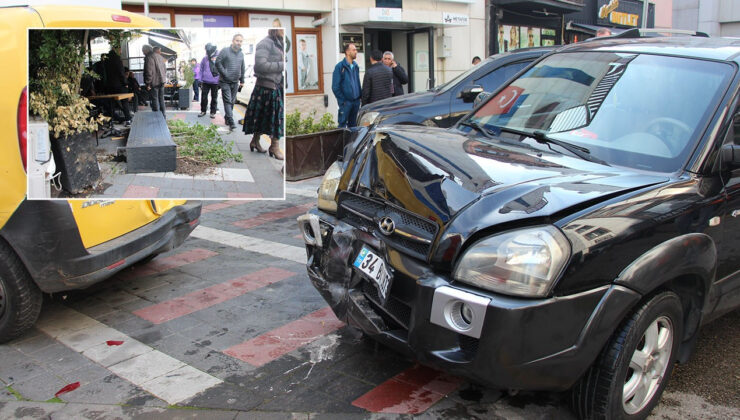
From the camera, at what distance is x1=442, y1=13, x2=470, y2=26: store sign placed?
17078 millimetres

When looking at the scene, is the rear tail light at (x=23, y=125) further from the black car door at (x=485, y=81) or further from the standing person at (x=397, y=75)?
the standing person at (x=397, y=75)

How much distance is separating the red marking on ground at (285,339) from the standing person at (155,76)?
1.57m

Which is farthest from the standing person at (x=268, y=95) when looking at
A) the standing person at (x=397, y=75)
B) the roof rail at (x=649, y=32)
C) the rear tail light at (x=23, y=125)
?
Answer: the standing person at (x=397, y=75)

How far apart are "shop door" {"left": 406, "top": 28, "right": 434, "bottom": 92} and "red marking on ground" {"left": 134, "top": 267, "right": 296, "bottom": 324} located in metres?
13.1

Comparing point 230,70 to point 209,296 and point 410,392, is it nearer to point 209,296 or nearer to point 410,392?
point 410,392

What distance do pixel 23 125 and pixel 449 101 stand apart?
567 cm

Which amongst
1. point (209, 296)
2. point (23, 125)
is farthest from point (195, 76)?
point (209, 296)

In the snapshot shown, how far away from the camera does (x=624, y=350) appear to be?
2.74 m

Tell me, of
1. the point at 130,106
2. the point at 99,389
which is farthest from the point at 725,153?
the point at 99,389

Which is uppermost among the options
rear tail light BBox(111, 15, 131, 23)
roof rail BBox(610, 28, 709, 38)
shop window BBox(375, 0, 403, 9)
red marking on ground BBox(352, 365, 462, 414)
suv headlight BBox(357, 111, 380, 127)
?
shop window BBox(375, 0, 403, 9)

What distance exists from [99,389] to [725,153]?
3.45 m

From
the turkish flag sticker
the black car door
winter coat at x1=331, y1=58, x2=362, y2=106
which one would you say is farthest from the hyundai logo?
winter coat at x1=331, y1=58, x2=362, y2=106

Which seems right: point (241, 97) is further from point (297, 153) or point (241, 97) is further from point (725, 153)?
point (297, 153)

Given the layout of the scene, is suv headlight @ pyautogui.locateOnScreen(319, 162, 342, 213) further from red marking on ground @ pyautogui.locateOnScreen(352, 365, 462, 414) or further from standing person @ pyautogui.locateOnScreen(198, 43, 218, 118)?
red marking on ground @ pyautogui.locateOnScreen(352, 365, 462, 414)
